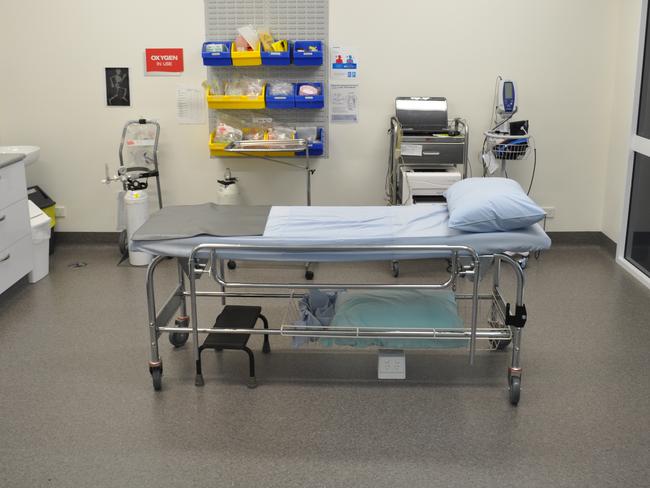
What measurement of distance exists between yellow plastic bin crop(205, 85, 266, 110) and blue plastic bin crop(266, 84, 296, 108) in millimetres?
43

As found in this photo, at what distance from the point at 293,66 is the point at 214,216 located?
2178 millimetres

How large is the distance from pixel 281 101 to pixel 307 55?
0.37 meters

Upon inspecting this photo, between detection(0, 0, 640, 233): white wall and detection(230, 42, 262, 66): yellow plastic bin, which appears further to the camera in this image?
detection(0, 0, 640, 233): white wall

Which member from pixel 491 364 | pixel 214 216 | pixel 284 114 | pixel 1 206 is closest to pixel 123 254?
pixel 1 206

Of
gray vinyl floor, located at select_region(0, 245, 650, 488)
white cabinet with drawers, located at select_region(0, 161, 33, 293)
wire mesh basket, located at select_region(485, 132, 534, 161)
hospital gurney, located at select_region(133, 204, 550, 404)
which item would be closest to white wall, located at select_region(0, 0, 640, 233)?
wire mesh basket, located at select_region(485, 132, 534, 161)

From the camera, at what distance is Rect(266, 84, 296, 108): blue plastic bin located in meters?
5.38

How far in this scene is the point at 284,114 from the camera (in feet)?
18.6

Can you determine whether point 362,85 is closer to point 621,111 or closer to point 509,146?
point 509,146

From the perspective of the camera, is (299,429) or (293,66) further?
(293,66)

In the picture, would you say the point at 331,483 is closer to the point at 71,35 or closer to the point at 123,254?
the point at 123,254

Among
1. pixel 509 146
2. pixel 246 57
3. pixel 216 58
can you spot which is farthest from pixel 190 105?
pixel 509 146

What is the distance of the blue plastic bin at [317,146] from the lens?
216 inches

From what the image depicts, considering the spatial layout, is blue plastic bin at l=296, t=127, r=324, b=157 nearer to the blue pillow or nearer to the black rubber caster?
the blue pillow

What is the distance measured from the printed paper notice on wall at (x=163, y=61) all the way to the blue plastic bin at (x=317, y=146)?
1.09 m
